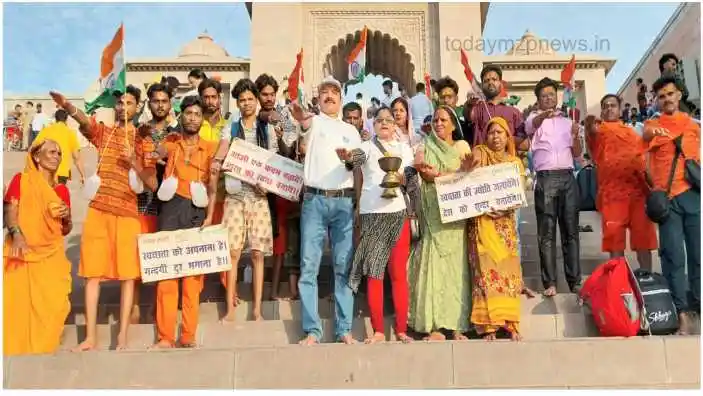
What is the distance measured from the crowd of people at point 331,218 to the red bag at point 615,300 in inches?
20.7

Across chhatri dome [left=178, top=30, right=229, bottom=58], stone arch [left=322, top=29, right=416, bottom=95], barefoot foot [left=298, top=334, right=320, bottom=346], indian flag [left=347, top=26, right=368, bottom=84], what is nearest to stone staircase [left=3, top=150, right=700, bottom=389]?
barefoot foot [left=298, top=334, right=320, bottom=346]

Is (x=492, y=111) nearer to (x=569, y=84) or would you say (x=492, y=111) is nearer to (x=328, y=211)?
(x=569, y=84)

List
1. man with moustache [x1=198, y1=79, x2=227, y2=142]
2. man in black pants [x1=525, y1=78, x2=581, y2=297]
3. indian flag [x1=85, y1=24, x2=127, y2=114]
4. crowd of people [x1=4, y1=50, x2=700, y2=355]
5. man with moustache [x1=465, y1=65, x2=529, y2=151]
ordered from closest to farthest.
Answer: crowd of people [x1=4, y1=50, x2=700, y2=355], indian flag [x1=85, y1=24, x2=127, y2=114], man in black pants [x1=525, y1=78, x2=581, y2=297], man with moustache [x1=198, y1=79, x2=227, y2=142], man with moustache [x1=465, y1=65, x2=529, y2=151]

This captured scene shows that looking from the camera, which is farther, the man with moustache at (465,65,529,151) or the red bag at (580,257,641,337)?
the man with moustache at (465,65,529,151)

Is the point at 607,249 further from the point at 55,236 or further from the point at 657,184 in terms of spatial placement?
the point at 55,236

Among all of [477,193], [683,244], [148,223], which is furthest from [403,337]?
[683,244]

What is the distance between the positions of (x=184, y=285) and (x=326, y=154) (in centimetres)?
140

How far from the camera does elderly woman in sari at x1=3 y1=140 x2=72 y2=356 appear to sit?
13.5ft

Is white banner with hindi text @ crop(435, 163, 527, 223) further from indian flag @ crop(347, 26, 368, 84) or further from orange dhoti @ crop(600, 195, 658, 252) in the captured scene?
indian flag @ crop(347, 26, 368, 84)

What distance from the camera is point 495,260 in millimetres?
4113

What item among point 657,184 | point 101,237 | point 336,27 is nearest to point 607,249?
point 657,184

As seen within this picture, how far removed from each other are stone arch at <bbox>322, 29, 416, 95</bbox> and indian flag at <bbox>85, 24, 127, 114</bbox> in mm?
13579

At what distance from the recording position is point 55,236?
432 centimetres

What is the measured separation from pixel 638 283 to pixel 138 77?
18.3 meters
